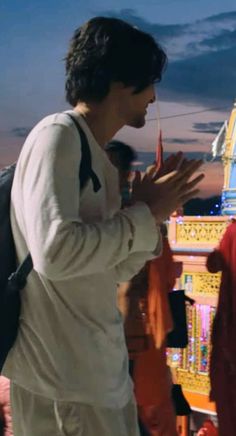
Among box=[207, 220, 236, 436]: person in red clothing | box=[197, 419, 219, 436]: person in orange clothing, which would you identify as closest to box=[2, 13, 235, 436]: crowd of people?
box=[207, 220, 236, 436]: person in red clothing

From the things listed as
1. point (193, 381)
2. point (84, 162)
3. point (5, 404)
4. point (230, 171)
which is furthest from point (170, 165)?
point (193, 381)

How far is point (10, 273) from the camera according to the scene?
1.15 m

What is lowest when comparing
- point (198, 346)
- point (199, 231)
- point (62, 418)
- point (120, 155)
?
point (198, 346)

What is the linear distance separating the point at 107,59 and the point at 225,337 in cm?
124

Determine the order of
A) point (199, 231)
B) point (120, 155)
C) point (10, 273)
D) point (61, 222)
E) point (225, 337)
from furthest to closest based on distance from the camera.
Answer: point (199, 231) < point (225, 337) < point (120, 155) < point (10, 273) < point (61, 222)

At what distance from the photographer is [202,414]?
8.61ft

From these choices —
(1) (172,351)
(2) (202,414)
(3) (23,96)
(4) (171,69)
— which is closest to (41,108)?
(3) (23,96)

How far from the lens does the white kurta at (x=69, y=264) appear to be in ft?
3.40

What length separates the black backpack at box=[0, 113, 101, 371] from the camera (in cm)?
112

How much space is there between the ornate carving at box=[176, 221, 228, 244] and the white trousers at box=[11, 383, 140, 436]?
1439 millimetres

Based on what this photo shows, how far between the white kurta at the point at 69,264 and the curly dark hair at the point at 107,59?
7 cm

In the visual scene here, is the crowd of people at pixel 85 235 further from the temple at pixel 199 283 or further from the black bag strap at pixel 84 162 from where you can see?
the temple at pixel 199 283

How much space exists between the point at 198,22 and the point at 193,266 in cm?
87

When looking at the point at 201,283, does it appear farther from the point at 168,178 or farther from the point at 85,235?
the point at 85,235
